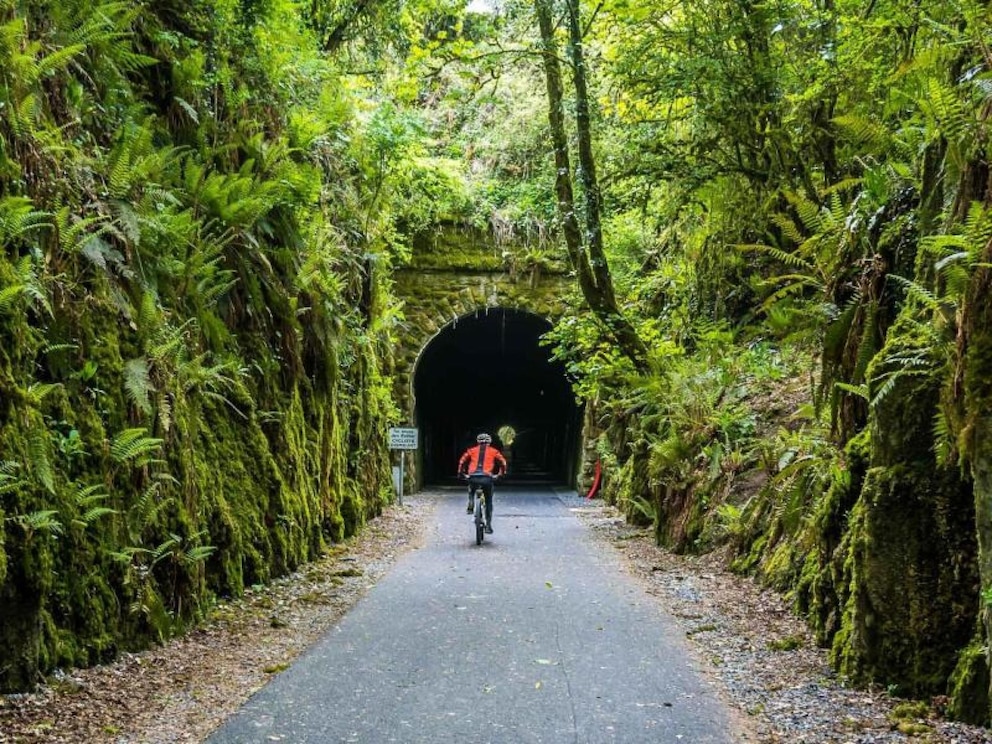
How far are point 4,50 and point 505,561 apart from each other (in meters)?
7.76

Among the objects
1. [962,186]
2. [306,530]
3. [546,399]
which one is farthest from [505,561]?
[546,399]

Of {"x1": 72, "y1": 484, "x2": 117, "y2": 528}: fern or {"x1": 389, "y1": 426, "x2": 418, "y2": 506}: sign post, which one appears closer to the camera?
{"x1": 72, "y1": 484, "x2": 117, "y2": 528}: fern

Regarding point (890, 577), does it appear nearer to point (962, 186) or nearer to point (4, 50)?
point (962, 186)

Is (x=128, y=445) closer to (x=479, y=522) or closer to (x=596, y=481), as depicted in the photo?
(x=479, y=522)

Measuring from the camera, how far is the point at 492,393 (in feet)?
135

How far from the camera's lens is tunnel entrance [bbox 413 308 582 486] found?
24906 mm

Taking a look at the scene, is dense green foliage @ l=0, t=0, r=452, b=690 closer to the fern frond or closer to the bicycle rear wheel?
the fern frond

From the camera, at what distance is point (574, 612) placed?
24.8ft

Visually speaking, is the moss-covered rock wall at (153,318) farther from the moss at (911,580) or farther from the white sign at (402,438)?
the white sign at (402,438)

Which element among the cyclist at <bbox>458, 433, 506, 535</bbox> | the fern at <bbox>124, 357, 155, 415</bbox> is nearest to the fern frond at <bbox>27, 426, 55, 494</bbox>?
the fern at <bbox>124, 357, 155, 415</bbox>

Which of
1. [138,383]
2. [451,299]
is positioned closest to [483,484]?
[138,383]

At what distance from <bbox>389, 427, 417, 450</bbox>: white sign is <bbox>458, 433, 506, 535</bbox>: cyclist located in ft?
14.5

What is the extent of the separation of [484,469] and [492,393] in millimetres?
28441

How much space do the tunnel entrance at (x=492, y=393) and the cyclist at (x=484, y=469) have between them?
8.61m
